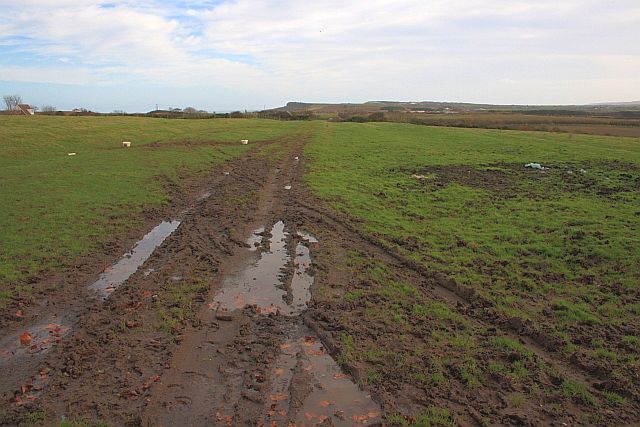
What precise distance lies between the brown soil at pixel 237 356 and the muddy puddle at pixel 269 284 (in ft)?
0.73

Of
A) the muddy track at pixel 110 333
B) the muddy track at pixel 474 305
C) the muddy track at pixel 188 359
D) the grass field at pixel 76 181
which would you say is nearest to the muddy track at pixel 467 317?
the muddy track at pixel 474 305

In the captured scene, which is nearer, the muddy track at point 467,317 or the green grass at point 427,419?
the green grass at point 427,419

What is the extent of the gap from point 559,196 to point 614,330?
11.3 metres

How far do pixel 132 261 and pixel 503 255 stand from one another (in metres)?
9.24

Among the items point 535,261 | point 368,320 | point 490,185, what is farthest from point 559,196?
point 368,320

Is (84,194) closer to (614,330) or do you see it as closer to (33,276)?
(33,276)

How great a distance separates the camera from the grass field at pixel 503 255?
24.2ft

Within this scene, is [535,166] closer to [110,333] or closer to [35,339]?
[110,333]

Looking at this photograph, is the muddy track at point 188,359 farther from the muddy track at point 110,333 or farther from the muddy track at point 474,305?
the muddy track at point 474,305

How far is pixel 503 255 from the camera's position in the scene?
11.8 metres

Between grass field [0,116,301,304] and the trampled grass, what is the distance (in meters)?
7.33

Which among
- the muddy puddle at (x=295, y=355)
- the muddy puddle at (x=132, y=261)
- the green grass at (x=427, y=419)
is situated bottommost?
the green grass at (x=427, y=419)

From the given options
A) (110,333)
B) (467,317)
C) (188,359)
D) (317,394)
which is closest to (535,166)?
(467,317)

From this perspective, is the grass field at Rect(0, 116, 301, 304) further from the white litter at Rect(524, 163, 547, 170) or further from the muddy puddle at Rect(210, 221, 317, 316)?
the white litter at Rect(524, 163, 547, 170)
